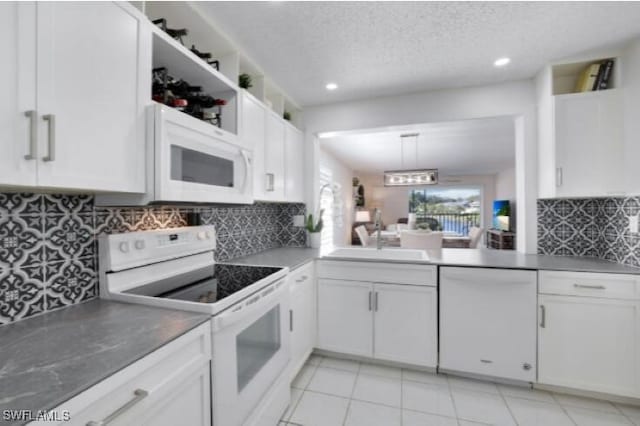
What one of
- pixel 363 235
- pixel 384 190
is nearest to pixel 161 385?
pixel 363 235

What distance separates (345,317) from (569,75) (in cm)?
264

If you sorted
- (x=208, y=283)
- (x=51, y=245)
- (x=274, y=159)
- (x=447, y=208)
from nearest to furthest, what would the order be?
(x=51, y=245)
(x=208, y=283)
(x=274, y=159)
(x=447, y=208)

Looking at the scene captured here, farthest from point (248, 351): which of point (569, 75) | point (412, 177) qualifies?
point (412, 177)

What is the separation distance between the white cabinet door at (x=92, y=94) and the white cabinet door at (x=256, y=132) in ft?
2.39

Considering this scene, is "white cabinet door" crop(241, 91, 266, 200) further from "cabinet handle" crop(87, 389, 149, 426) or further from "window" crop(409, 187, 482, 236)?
"window" crop(409, 187, 482, 236)

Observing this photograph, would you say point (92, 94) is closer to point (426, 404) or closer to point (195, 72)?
point (195, 72)

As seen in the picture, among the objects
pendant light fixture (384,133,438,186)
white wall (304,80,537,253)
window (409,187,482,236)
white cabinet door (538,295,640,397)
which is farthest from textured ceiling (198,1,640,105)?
window (409,187,482,236)

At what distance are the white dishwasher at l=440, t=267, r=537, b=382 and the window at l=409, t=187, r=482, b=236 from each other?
660cm

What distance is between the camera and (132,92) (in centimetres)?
110

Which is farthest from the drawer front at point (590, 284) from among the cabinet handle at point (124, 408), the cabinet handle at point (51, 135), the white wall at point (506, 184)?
the white wall at point (506, 184)

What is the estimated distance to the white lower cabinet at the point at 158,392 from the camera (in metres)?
0.65

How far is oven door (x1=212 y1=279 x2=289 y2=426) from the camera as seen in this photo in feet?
3.59

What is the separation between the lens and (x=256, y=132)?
200 cm

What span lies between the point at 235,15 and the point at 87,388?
69.2 inches
